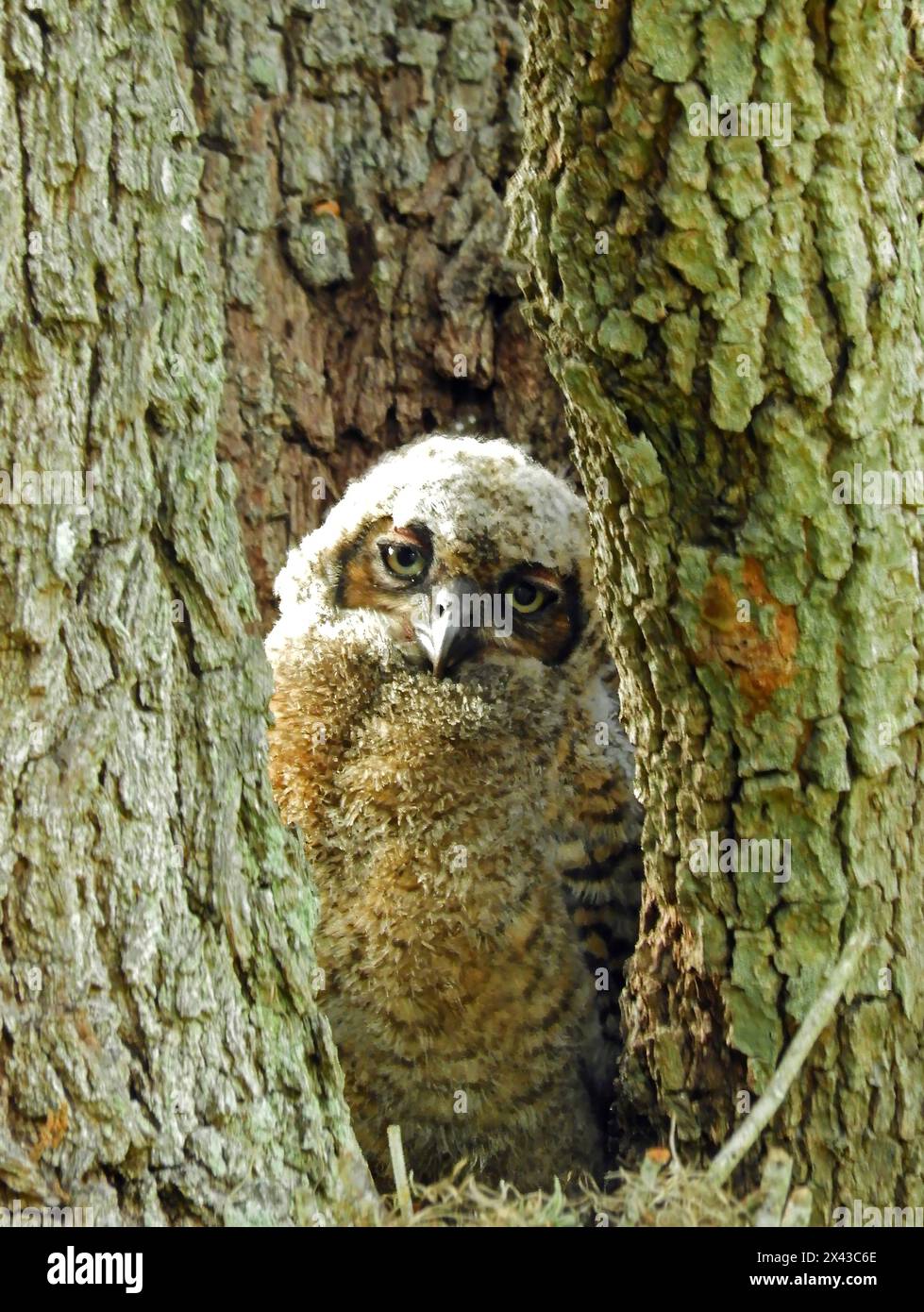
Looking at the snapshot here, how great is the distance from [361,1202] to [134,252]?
1477 mm

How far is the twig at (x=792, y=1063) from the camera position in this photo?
2274 mm

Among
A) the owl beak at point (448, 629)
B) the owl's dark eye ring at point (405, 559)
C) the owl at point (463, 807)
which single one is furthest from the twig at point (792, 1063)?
the owl's dark eye ring at point (405, 559)

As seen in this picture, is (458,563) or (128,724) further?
(458,563)

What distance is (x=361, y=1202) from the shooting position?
222cm

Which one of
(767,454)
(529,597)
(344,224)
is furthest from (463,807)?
(344,224)

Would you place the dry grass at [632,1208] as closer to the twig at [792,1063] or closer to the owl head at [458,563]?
the twig at [792,1063]

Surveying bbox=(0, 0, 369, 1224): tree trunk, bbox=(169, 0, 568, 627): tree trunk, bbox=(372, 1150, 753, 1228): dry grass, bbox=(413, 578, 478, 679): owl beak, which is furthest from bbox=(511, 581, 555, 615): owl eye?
bbox=(372, 1150, 753, 1228): dry grass

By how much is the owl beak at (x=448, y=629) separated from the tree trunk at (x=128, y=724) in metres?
0.96

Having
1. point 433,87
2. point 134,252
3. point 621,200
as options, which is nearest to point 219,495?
point 134,252

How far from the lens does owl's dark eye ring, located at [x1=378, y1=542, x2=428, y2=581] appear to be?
11.2 feet

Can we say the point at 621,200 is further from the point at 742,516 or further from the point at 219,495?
the point at 219,495

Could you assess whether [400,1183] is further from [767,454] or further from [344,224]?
[344,224]

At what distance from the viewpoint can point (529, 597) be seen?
3451 millimetres

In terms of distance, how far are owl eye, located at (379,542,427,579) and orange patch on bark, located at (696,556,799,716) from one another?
113 cm
